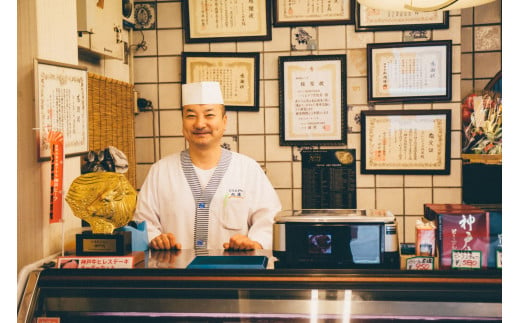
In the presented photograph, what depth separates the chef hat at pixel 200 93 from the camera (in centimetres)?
309

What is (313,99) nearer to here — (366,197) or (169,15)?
(366,197)

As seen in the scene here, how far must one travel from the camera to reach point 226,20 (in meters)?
4.07

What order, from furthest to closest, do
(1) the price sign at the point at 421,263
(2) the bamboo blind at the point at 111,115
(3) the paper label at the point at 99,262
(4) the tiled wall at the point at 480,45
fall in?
(4) the tiled wall at the point at 480,45
(2) the bamboo blind at the point at 111,115
(3) the paper label at the point at 99,262
(1) the price sign at the point at 421,263

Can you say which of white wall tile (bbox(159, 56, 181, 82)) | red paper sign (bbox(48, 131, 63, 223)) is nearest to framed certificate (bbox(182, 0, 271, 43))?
white wall tile (bbox(159, 56, 181, 82))

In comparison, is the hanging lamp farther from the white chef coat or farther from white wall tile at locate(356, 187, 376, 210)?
white wall tile at locate(356, 187, 376, 210)

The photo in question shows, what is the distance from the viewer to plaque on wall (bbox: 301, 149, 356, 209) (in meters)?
4.05

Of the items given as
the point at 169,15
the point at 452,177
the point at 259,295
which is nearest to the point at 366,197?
the point at 452,177

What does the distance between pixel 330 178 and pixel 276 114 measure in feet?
2.15

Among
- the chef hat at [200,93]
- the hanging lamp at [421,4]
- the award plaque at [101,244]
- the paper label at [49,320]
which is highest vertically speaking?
the hanging lamp at [421,4]

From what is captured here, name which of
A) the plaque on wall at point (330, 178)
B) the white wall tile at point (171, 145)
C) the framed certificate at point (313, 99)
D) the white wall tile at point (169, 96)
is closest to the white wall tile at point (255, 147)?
the framed certificate at point (313, 99)

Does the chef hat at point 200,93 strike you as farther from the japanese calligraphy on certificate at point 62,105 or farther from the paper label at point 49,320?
the paper label at point 49,320

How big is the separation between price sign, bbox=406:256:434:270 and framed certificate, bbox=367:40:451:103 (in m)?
2.39

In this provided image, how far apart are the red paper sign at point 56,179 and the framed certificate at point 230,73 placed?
224 cm

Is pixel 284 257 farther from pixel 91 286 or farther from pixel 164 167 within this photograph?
pixel 164 167
